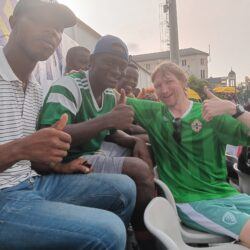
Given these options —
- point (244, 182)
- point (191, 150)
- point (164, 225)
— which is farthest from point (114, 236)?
point (244, 182)

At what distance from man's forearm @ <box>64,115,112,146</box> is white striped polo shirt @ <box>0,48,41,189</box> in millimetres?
210

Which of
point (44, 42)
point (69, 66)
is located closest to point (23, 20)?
point (44, 42)

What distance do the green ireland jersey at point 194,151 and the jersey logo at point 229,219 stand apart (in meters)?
0.22

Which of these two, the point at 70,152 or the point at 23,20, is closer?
the point at 23,20

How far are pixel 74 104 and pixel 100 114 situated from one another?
0.83 feet

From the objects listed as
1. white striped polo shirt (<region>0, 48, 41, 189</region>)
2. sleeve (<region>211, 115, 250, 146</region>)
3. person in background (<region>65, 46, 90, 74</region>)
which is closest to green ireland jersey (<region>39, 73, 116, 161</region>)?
white striped polo shirt (<region>0, 48, 41, 189</region>)

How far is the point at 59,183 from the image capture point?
1838 millimetres

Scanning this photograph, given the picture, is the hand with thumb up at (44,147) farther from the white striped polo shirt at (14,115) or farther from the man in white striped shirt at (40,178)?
the white striped polo shirt at (14,115)

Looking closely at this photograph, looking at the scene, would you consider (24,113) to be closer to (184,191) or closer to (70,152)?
(70,152)

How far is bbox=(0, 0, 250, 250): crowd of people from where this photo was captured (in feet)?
4.58

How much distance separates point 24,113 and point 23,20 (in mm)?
492

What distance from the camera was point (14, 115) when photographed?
1.68 metres

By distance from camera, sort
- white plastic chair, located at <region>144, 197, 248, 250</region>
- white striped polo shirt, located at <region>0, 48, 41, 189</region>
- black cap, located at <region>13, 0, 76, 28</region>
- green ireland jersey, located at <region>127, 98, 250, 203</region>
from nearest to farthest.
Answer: white plastic chair, located at <region>144, 197, 248, 250</region>, white striped polo shirt, located at <region>0, 48, 41, 189</region>, black cap, located at <region>13, 0, 76, 28</region>, green ireland jersey, located at <region>127, 98, 250, 203</region>

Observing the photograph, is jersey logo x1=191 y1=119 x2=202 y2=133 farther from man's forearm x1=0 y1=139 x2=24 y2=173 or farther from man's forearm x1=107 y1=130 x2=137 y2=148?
man's forearm x1=0 y1=139 x2=24 y2=173
